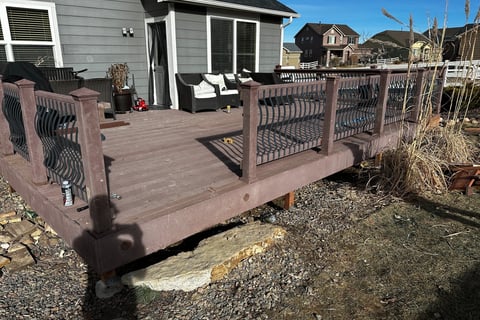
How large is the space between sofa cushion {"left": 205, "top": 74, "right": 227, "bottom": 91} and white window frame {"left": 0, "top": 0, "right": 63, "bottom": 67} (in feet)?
8.66

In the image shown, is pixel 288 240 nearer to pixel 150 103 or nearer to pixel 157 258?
pixel 157 258

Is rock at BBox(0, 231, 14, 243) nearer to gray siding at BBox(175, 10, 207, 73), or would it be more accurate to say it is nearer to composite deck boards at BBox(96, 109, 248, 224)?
composite deck boards at BBox(96, 109, 248, 224)

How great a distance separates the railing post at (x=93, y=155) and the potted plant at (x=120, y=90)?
450 cm

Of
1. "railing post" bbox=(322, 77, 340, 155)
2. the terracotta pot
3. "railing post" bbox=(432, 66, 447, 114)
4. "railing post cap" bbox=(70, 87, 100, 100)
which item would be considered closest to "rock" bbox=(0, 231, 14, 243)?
"railing post cap" bbox=(70, 87, 100, 100)

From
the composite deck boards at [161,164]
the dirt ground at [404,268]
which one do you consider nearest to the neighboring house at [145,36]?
the composite deck boards at [161,164]

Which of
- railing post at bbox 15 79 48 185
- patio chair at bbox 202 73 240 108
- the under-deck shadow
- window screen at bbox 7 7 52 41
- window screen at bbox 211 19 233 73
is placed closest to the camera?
the under-deck shadow

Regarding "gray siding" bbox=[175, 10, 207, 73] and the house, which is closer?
"gray siding" bbox=[175, 10, 207, 73]

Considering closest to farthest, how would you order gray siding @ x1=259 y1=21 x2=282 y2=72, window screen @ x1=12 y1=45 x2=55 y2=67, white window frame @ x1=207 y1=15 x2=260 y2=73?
1. window screen @ x1=12 y1=45 x2=55 y2=67
2. white window frame @ x1=207 y1=15 x2=260 y2=73
3. gray siding @ x1=259 y1=21 x2=282 y2=72

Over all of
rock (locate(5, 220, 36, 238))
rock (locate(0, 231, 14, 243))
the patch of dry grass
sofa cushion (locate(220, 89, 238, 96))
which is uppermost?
sofa cushion (locate(220, 89, 238, 96))

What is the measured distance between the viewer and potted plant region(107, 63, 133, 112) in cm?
618

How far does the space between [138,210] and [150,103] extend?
5.29 m

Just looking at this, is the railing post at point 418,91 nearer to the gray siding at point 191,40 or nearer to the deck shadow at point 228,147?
the deck shadow at point 228,147

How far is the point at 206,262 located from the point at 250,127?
1.09 meters

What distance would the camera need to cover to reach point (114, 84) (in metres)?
6.23
